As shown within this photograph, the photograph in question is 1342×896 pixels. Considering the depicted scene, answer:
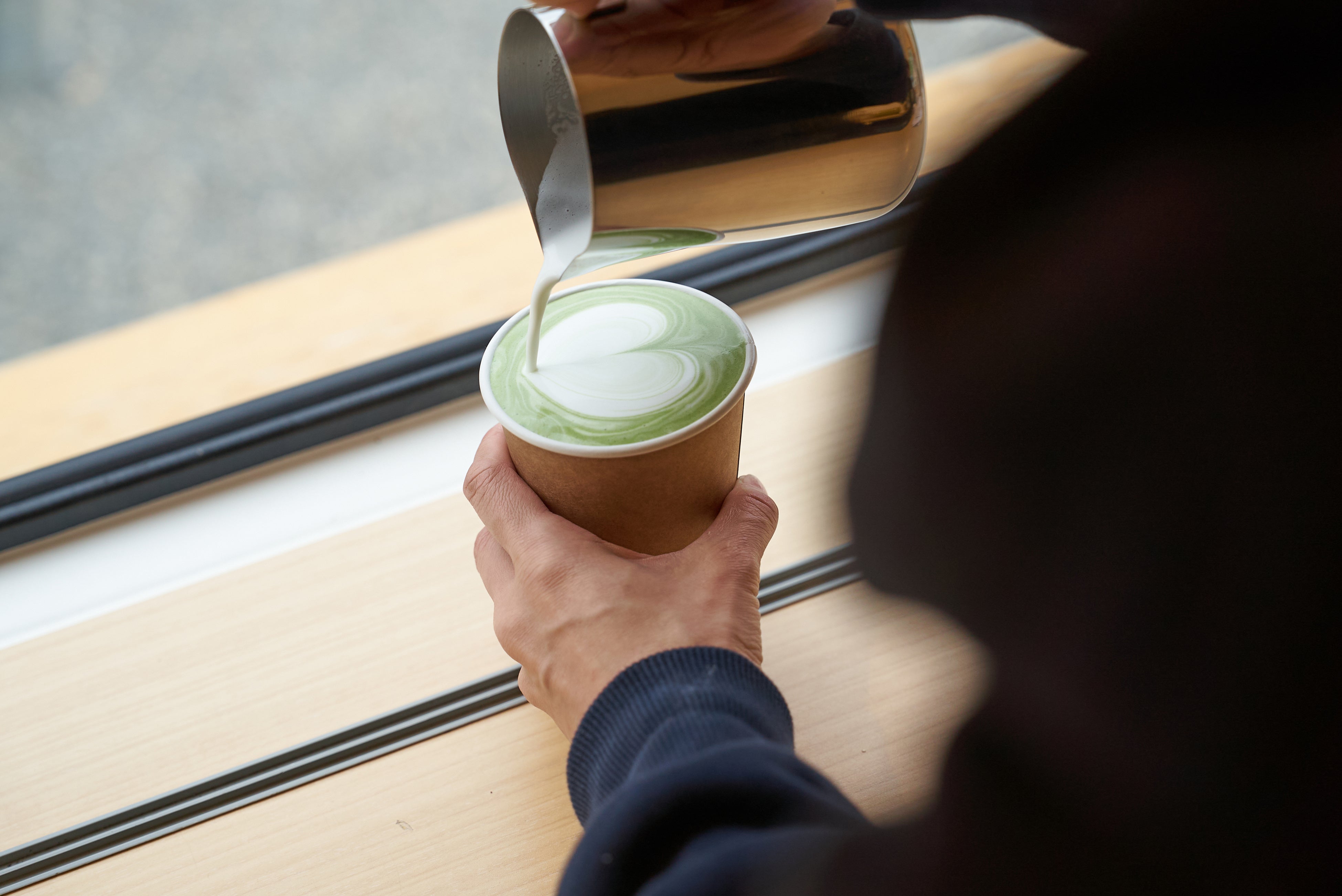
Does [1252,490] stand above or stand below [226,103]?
above

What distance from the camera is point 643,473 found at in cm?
63

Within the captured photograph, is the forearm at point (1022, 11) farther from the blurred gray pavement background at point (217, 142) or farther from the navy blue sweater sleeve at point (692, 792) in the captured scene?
the blurred gray pavement background at point (217, 142)

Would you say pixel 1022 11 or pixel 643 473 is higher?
pixel 1022 11

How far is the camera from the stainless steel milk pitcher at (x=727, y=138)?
528 mm

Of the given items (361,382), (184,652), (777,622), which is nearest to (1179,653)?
(777,622)

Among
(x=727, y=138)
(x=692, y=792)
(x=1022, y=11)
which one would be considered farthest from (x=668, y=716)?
(x=1022, y=11)

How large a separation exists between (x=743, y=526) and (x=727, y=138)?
11.0 inches

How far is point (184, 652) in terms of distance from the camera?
0.86m

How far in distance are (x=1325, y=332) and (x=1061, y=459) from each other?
0.30 feet

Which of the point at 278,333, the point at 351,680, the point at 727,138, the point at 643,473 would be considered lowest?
the point at 351,680

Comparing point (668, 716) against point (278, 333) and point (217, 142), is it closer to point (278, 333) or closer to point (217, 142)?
point (278, 333)

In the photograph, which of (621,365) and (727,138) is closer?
(727,138)

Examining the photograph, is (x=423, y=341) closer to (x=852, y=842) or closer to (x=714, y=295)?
(x=714, y=295)

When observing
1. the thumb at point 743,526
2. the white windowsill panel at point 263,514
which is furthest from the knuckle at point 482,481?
the white windowsill panel at point 263,514
